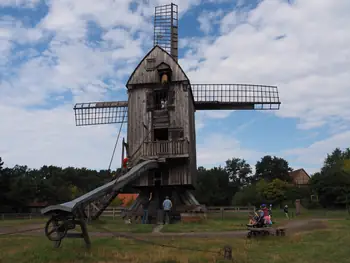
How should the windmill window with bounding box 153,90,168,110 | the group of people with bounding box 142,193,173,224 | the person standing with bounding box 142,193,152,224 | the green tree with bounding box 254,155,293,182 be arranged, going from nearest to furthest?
the group of people with bounding box 142,193,173,224 → the person standing with bounding box 142,193,152,224 → the windmill window with bounding box 153,90,168,110 → the green tree with bounding box 254,155,293,182

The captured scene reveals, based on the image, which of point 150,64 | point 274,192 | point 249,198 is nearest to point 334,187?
point 274,192

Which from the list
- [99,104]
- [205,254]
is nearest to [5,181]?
[99,104]

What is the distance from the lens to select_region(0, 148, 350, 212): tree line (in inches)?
1740

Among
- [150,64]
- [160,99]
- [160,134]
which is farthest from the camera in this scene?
[160,134]

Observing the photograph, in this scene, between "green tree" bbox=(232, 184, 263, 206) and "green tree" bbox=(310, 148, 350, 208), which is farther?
"green tree" bbox=(232, 184, 263, 206)

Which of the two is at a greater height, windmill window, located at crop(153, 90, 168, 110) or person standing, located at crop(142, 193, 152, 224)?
windmill window, located at crop(153, 90, 168, 110)

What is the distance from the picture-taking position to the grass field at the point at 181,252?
7801 millimetres

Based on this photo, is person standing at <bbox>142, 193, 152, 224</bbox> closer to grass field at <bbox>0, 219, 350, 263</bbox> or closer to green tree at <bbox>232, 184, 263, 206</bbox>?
grass field at <bbox>0, 219, 350, 263</bbox>

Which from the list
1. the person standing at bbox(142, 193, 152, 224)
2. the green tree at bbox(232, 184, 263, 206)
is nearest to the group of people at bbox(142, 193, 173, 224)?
the person standing at bbox(142, 193, 152, 224)

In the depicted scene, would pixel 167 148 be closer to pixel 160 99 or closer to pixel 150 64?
pixel 160 99

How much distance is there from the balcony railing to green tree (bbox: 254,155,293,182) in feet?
212

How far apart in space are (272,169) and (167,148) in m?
67.0

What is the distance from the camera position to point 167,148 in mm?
21016

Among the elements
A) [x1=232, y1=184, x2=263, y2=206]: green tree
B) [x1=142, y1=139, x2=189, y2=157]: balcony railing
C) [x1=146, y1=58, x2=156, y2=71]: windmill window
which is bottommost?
[x1=232, y1=184, x2=263, y2=206]: green tree
